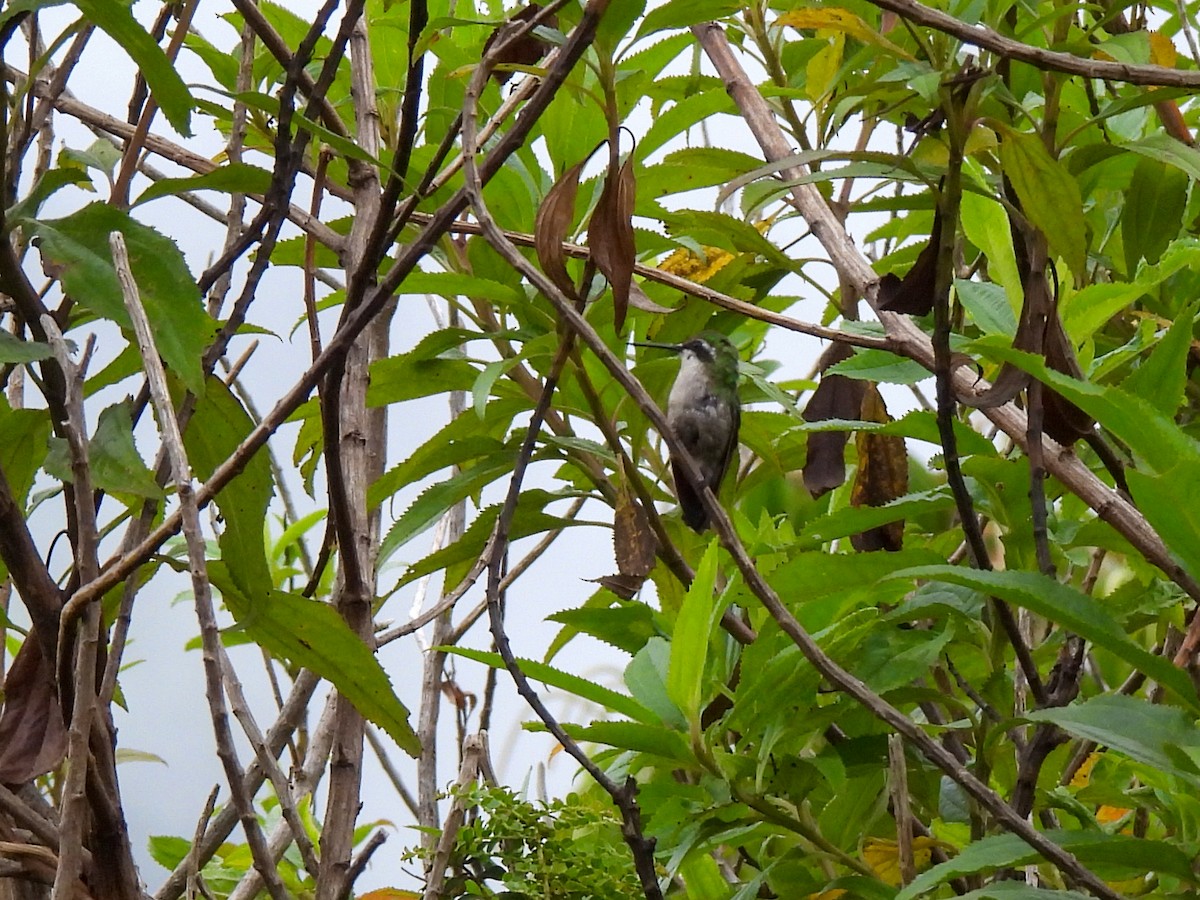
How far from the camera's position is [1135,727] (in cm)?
109

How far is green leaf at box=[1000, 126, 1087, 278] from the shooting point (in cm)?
127

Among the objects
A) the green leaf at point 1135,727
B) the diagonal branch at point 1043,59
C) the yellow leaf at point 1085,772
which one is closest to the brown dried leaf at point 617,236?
the diagonal branch at point 1043,59

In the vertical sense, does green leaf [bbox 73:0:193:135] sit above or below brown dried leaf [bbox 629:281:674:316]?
above

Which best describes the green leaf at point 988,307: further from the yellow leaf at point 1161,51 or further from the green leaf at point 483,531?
the green leaf at point 483,531

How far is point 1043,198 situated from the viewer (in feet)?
4.19

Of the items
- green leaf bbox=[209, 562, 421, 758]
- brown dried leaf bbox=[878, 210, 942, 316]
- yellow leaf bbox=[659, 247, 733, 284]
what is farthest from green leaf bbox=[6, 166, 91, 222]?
yellow leaf bbox=[659, 247, 733, 284]

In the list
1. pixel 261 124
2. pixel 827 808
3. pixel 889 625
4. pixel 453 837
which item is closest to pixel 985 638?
pixel 889 625

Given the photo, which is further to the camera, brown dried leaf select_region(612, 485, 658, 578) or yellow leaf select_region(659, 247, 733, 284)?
yellow leaf select_region(659, 247, 733, 284)

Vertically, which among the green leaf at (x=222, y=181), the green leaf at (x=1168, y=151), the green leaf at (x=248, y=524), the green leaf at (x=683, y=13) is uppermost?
the green leaf at (x=683, y=13)

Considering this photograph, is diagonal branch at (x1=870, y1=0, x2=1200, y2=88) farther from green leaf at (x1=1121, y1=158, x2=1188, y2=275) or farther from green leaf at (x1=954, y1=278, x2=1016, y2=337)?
green leaf at (x1=1121, y1=158, x2=1188, y2=275)

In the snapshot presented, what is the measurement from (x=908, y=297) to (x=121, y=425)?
0.83 metres

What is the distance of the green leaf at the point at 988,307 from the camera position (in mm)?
1473

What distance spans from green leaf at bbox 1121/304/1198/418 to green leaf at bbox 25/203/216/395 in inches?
35.9

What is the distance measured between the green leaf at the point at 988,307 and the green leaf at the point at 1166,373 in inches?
7.2
